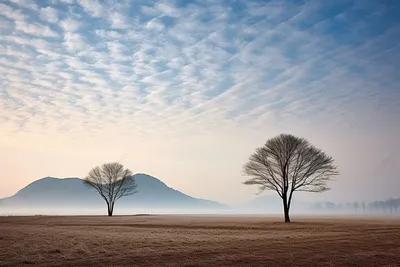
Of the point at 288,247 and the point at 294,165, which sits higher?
the point at 294,165

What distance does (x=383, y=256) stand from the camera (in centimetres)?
2855

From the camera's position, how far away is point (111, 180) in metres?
110

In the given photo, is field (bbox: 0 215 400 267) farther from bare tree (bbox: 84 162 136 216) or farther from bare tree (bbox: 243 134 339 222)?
bare tree (bbox: 84 162 136 216)

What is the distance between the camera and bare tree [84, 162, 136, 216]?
10843cm

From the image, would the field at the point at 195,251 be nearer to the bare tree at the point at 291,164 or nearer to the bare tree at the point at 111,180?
the bare tree at the point at 291,164

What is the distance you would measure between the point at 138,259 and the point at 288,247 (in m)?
13.4

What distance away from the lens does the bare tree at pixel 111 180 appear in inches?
4269

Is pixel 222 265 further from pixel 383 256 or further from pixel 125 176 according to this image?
pixel 125 176

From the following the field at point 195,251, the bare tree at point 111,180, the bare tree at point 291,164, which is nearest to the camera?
the field at point 195,251

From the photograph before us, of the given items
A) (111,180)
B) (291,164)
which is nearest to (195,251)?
(291,164)

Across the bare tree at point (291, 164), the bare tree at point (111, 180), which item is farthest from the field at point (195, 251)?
the bare tree at point (111, 180)

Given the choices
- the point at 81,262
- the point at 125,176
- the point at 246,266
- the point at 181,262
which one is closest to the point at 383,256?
the point at 246,266

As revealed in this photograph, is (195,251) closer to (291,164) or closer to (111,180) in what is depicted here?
(291,164)

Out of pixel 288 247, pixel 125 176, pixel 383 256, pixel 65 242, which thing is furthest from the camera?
pixel 125 176
